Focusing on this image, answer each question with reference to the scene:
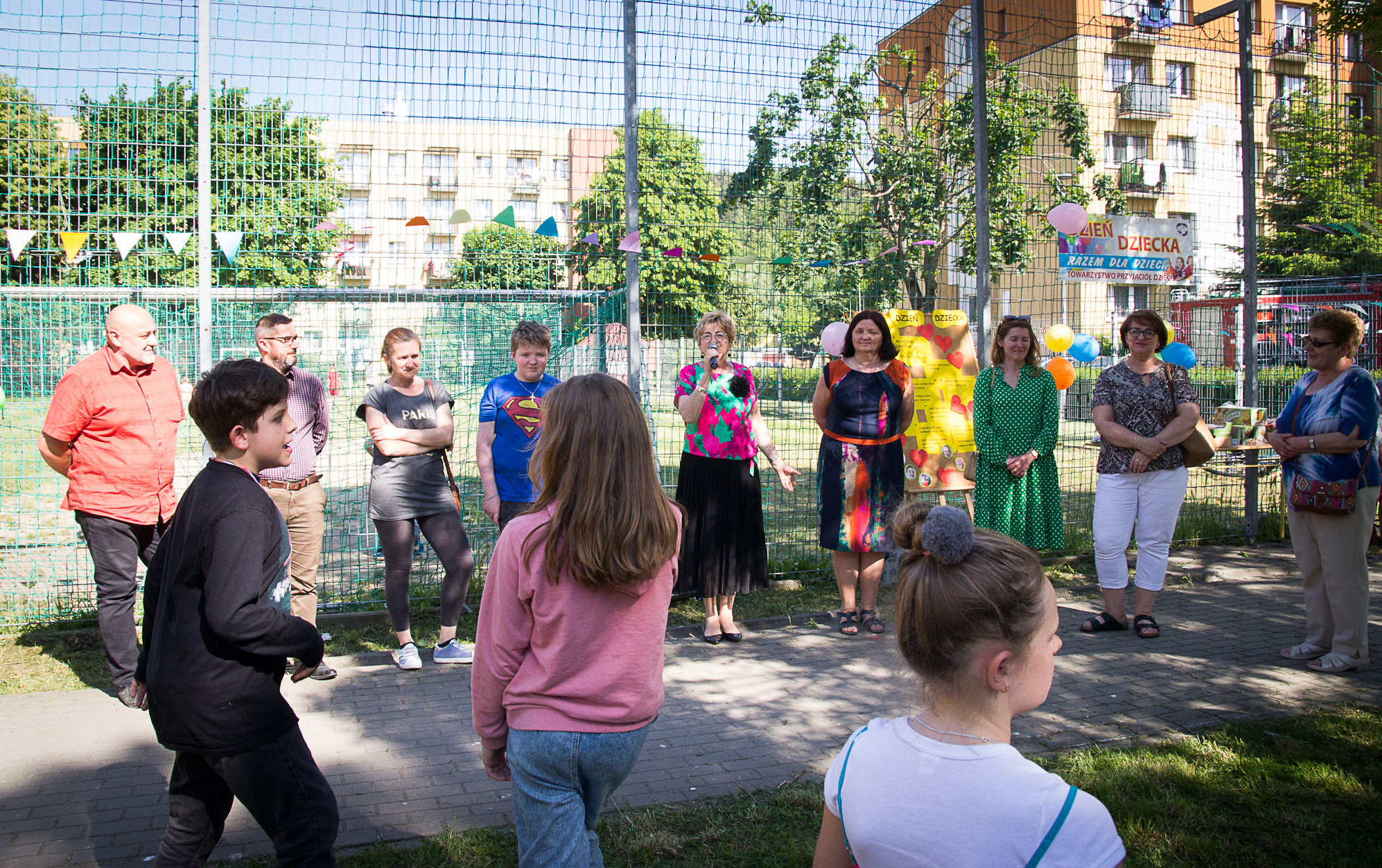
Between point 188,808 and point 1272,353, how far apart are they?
1072 centimetres

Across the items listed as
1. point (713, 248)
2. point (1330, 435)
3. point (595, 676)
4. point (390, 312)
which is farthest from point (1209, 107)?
point (595, 676)

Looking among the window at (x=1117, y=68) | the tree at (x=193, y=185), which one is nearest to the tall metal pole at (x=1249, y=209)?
the window at (x=1117, y=68)

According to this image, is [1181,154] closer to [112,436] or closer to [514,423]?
[514,423]

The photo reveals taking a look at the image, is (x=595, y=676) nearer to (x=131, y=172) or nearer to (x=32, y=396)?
(x=131, y=172)

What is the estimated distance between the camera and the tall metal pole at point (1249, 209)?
7.93 m

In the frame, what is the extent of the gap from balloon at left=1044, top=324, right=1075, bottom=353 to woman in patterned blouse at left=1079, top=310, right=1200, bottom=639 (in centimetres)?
175

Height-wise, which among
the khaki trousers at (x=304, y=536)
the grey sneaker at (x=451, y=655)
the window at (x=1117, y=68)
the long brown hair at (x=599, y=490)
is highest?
the window at (x=1117, y=68)

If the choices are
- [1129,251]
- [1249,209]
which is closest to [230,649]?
[1129,251]

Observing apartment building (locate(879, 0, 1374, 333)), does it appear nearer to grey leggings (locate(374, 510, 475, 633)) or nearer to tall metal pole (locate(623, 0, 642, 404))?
tall metal pole (locate(623, 0, 642, 404))

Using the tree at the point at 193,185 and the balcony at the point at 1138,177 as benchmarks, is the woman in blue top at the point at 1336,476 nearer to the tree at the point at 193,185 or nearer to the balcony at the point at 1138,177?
the balcony at the point at 1138,177

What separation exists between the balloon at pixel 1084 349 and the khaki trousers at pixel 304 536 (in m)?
6.14

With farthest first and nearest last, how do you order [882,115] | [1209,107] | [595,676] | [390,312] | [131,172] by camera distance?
[1209,107] → [882,115] → [390,312] → [131,172] → [595,676]

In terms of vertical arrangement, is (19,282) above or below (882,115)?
below

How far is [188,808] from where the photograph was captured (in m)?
2.47
